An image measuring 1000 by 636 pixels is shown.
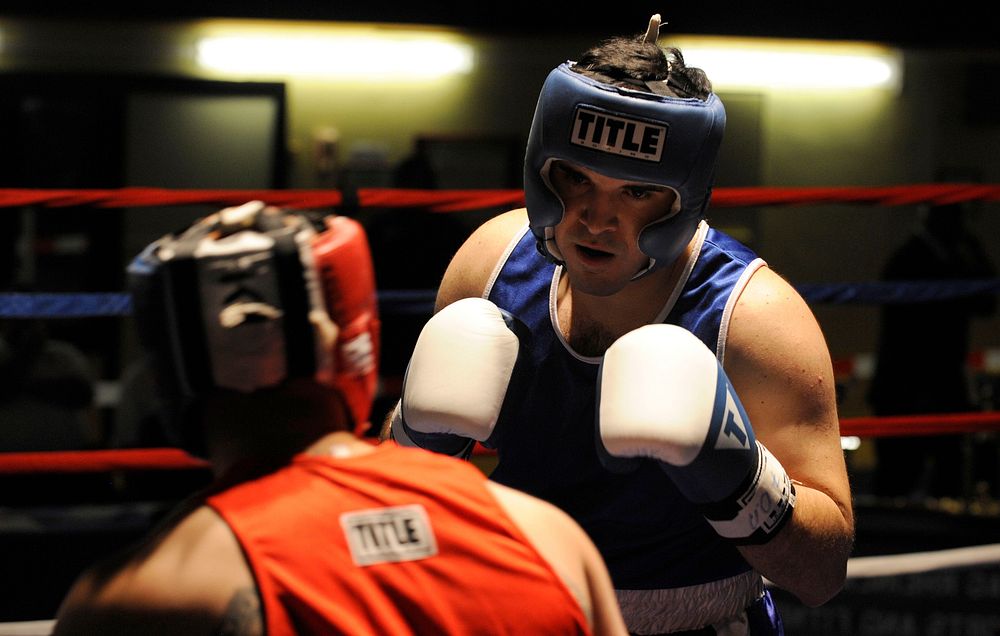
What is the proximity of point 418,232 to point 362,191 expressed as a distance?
4.32 ft

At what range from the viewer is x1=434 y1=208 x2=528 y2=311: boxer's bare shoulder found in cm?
180

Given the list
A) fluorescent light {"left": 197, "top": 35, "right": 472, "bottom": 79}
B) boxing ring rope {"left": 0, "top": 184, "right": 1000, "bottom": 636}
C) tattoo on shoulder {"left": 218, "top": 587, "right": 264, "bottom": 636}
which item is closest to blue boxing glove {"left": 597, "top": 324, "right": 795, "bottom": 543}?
tattoo on shoulder {"left": 218, "top": 587, "right": 264, "bottom": 636}

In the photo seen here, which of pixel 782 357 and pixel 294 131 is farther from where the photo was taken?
pixel 294 131

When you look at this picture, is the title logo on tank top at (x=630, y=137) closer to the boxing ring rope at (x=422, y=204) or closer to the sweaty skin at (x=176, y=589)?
the sweaty skin at (x=176, y=589)

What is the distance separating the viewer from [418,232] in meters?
4.07

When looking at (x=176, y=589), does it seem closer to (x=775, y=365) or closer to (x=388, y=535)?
(x=388, y=535)

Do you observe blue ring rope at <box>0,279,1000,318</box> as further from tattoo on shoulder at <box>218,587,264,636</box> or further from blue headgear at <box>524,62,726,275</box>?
tattoo on shoulder at <box>218,587,264,636</box>

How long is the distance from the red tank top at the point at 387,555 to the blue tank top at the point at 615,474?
577 millimetres

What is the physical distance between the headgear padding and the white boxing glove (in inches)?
16.8

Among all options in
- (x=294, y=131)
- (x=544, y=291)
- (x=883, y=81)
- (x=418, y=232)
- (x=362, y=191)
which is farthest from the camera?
(x=883, y=81)

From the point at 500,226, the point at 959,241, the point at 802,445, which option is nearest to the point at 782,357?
the point at 802,445

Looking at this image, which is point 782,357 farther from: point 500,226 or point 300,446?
point 300,446

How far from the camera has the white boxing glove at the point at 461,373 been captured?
1.54 meters

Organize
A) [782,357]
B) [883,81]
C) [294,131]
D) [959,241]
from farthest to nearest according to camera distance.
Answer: [883,81], [294,131], [959,241], [782,357]
